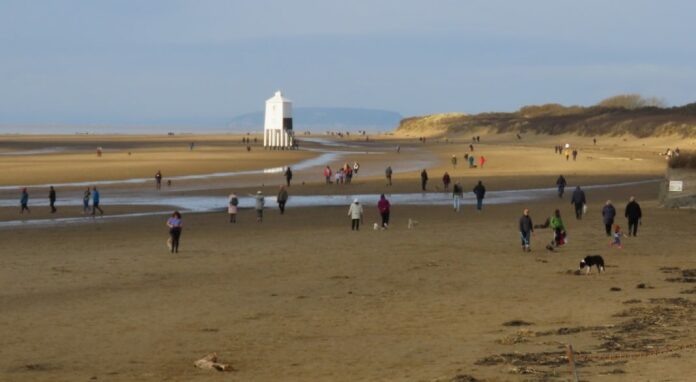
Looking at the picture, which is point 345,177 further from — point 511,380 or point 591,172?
point 511,380

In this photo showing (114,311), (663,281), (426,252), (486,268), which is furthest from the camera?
(426,252)

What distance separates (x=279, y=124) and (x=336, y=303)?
3269 inches

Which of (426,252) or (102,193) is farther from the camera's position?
(102,193)

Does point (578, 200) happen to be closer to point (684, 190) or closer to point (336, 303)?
point (684, 190)

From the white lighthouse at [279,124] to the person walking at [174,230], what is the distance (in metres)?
74.3

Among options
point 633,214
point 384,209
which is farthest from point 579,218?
point 384,209

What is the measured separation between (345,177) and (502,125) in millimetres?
105851

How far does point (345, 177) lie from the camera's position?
4778cm

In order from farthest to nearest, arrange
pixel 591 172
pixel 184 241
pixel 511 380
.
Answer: pixel 591 172 → pixel 184 241 → pixel 511 380

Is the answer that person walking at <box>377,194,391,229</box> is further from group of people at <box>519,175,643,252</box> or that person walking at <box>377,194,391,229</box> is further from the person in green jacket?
the person in green jacket

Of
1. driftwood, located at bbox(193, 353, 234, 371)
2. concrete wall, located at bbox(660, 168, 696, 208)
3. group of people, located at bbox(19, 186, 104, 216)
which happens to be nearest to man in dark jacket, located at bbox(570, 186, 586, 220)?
concrete wall, located at bbox(660, 168, 696, 208)

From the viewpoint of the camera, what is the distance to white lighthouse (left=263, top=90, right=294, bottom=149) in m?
98.5

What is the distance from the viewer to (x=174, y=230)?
76.6ft

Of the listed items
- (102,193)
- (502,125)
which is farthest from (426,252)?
(502,125)
